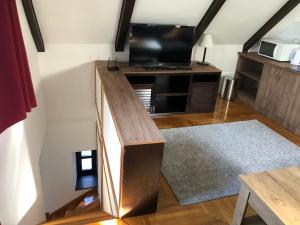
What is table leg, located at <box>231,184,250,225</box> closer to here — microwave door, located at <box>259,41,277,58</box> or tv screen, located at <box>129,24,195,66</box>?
tv screen, located at <box>129,24,195,66</box>

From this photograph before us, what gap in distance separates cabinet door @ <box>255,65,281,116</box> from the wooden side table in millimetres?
2109

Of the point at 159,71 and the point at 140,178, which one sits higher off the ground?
the point at 159,71

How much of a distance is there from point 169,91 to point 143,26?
0.96m

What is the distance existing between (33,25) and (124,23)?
0.98 m

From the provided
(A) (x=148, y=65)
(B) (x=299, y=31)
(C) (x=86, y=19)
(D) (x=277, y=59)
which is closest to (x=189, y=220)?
(A) (x=148, y=65)

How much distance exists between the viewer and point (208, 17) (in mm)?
3258

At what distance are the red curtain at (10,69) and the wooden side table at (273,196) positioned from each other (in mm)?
1536

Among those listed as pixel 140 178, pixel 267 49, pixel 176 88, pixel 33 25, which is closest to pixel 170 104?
pixel 176 88

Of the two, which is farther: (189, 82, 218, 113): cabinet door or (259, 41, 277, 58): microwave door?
(259, 41, 277, 58): microwave door

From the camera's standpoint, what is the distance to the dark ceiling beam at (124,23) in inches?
108

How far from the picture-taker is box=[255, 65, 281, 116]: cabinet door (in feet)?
11.8

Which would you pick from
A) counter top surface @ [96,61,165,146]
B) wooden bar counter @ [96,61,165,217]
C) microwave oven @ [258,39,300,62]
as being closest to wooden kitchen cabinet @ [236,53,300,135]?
microwave oven @ [258,39,300,62]

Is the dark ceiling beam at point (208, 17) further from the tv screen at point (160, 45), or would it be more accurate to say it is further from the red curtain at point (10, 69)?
the red curtain at point (10, 69)

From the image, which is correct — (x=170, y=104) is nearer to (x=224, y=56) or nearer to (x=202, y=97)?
(x=202, y=97)
